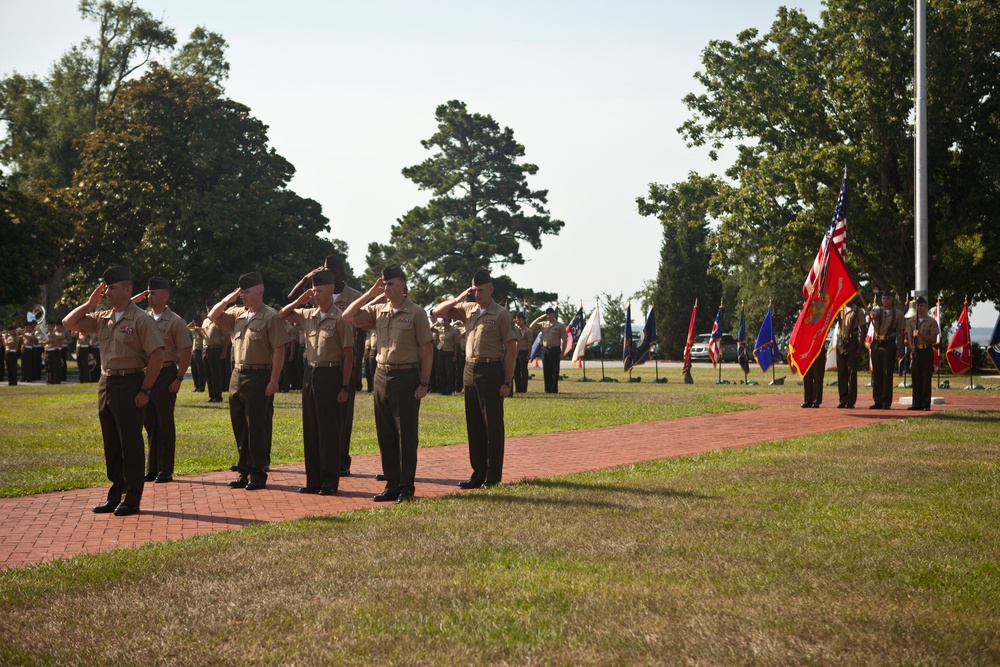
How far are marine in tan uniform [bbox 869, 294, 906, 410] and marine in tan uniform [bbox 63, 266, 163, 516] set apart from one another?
14989 mm

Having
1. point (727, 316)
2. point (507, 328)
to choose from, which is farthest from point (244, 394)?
point (727, 316)

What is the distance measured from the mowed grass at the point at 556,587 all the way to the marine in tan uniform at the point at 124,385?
168 cm

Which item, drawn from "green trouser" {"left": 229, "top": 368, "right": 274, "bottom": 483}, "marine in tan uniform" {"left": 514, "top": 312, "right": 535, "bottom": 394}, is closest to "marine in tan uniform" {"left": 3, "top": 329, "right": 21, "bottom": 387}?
"marine in tan uniform" {"left": 514, "top": 312, "right": 535, "bottom": 394}

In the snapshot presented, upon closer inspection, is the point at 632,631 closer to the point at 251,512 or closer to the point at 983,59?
the point at 251,512

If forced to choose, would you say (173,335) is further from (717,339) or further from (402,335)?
(717,339)

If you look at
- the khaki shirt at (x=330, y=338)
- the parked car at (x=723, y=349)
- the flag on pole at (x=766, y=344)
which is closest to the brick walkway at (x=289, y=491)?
A: the khaki shirt at (x=330, y=338)

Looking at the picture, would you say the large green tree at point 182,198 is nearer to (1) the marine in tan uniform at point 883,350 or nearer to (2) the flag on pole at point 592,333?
(2) the flag on pole at point 592,333

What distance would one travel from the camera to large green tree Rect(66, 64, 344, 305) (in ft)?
146

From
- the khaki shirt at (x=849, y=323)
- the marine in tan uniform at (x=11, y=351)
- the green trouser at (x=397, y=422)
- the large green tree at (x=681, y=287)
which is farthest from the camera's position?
the large green tree at (x=681, y=287)

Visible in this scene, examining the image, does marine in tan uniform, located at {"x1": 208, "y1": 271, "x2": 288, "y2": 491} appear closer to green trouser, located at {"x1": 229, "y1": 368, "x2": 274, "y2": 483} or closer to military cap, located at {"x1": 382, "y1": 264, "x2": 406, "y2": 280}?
Answer: green trouser, located at {"x1": 229, "y1": 368, "x2": 274, "y2": 483}

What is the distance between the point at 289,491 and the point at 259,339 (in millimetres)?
1559

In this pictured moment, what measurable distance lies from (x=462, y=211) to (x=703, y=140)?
667 inches

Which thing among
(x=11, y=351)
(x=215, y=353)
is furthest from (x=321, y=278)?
(x=11, y=351)

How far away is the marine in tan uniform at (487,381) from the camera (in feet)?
35.1
